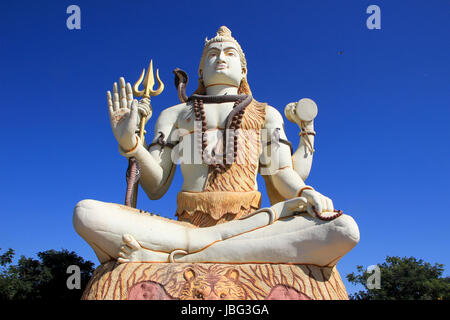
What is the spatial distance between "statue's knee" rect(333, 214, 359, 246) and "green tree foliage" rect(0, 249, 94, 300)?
1095cm

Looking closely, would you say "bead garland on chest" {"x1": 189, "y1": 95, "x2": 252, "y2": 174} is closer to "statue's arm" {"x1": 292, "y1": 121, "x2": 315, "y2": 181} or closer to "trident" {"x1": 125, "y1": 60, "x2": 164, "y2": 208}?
"trident" {"x1": 125, "y1": 60, "x2": 164, "y2": 208}

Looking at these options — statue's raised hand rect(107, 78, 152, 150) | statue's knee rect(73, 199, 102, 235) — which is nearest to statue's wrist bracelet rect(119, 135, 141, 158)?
statue's raised hand rect(107, 78, 152, 150)

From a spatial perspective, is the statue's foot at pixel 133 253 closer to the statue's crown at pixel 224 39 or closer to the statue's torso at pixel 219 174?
the statue's torso at pixel 219 174

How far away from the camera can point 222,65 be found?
17.0 ft

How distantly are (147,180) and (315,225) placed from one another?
81.1 inches

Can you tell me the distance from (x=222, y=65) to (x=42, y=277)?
12.0 metres

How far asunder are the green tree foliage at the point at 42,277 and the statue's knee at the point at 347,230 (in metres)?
11.0

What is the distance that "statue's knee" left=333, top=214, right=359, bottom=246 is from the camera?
3.57 metres

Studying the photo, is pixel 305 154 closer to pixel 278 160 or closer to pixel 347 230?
pixel 278 160

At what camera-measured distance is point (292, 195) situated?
14.8 ft
